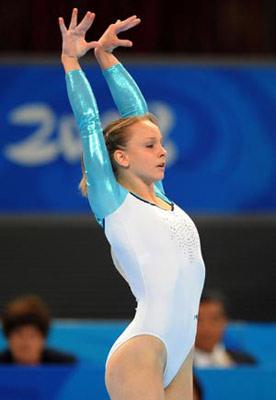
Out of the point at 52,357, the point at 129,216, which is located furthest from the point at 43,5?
the point at 129,216

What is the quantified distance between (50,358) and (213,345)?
81 centimetres

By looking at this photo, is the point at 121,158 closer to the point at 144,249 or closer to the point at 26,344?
the point at 144,249

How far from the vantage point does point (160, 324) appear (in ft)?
11.2

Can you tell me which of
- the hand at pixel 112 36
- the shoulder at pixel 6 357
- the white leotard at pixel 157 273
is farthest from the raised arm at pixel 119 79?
the shoulder at pixel 6 357

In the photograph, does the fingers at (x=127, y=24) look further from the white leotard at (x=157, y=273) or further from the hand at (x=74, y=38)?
the white leotard at (x=157, y=273)

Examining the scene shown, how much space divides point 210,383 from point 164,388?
3.11 feet

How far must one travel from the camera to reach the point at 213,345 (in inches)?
213

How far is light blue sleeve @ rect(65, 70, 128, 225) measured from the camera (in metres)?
3.42

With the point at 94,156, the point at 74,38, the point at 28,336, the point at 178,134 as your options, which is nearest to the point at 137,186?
the point at 94,156

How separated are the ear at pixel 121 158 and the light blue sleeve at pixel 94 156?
0.24ft

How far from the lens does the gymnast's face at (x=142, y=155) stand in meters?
3.51

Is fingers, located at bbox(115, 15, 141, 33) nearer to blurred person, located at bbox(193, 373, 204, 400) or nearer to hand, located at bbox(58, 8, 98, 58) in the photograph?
hand, located at bbox(58, 8, 98, 58)

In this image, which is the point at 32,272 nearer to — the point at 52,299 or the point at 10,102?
the point at 52,299

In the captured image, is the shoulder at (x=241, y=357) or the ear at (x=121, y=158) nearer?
the ear at (x=121, y=158)
